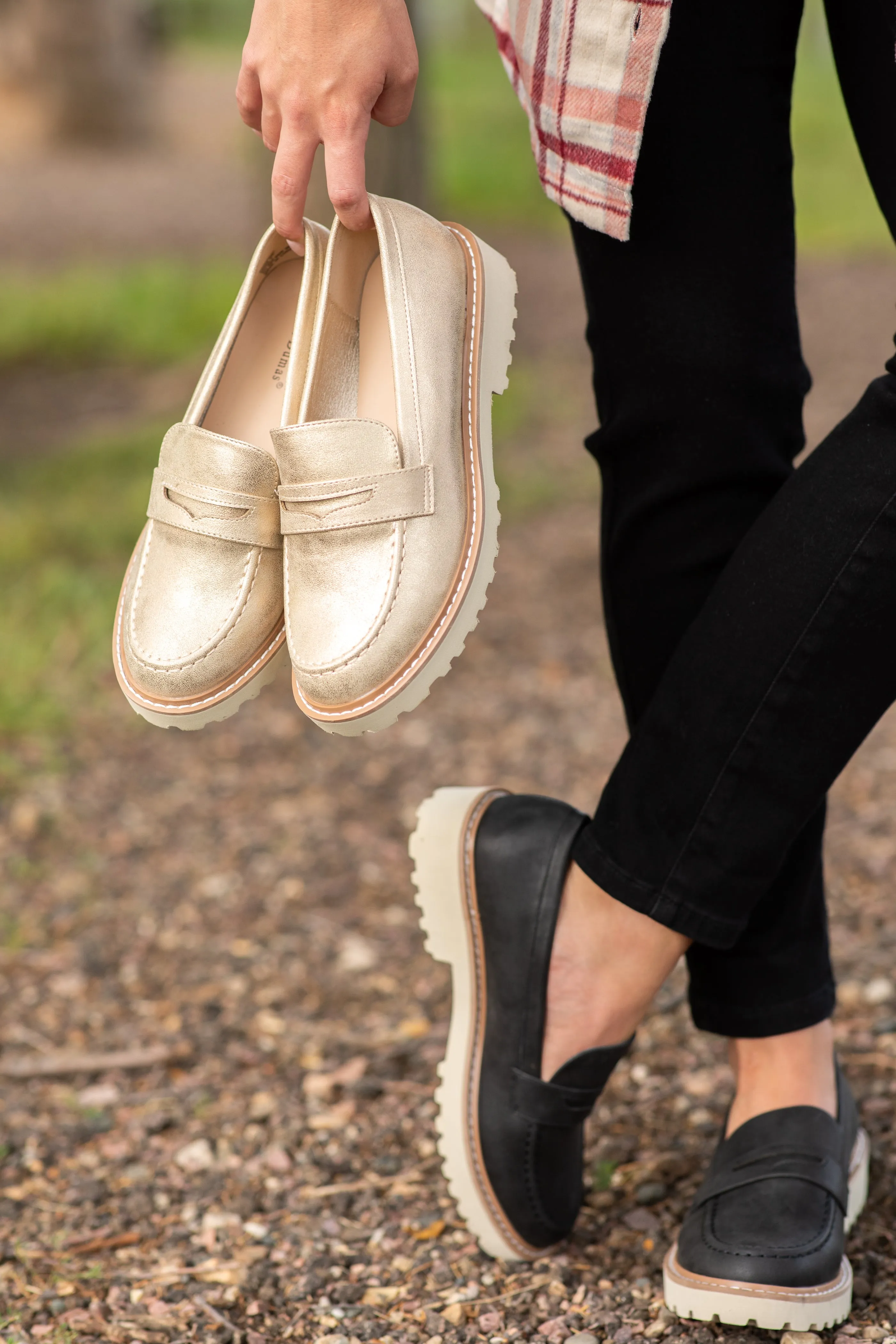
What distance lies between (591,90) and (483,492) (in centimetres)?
30

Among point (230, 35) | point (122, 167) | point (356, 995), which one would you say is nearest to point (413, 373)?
point (356, 995)

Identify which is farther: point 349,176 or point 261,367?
point 261,367

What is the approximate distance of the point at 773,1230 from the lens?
3.30 ft

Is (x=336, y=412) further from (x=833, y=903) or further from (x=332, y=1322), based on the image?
(x=833, y=903)

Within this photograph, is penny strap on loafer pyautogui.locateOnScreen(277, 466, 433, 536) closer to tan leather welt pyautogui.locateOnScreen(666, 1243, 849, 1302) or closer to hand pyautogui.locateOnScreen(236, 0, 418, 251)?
hand pyautogui.locateOnScreen(236, 0, 418, 251)

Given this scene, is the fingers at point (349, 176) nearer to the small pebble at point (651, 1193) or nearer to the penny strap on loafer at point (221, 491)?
the penny strap on loafer at point (221, 491)

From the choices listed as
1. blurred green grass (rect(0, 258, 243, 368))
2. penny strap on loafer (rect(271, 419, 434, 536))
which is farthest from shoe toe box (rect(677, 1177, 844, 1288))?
blurred green grass (rect(0, 258, 243, 368))

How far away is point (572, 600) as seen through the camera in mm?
2973

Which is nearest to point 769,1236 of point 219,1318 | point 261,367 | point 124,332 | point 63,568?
point 219,1318

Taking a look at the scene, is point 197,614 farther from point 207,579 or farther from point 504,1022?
point 504,1022

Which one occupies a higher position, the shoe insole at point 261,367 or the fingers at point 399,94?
the fingers at point 399,94

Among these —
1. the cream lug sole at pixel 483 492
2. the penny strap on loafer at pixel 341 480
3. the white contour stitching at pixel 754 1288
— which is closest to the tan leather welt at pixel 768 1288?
the white contour stitching at pixel 754 1288

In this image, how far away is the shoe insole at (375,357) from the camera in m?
1.02

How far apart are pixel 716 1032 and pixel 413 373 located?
1.99 feet
